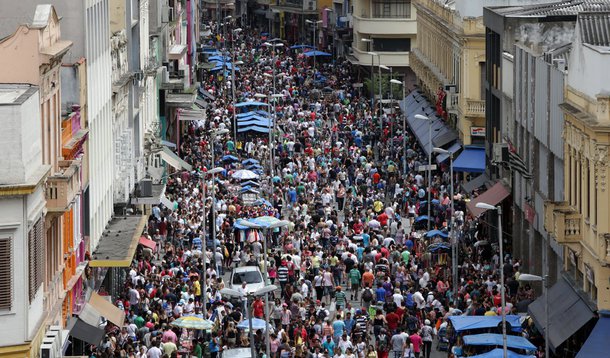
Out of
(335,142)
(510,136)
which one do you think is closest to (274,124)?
(335,142)

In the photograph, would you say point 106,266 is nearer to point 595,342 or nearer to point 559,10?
point 595,342

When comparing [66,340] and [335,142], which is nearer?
[66,340]

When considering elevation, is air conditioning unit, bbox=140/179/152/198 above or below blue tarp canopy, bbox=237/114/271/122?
above

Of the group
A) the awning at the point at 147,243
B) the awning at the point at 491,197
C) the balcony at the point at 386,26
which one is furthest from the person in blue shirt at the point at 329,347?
the balcony at the point at 386,26

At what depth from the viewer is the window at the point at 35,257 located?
1531 inches

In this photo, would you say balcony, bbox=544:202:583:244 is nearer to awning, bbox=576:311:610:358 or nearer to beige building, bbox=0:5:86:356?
awning, bbox=576:311:610:358

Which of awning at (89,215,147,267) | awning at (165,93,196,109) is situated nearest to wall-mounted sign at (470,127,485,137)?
awning at (165,93,196,109)

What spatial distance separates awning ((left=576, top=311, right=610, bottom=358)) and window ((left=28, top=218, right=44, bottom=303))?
42.4 feet

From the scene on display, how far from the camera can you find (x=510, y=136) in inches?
2685

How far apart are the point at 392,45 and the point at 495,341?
282 feet

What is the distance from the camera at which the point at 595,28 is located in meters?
51.2

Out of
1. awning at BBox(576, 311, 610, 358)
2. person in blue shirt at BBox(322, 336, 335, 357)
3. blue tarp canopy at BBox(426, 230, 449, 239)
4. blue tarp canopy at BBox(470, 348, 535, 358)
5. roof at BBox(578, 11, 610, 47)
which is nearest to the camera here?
awning at BBox(576, 311, 610, 358)

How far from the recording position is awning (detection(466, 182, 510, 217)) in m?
68.1

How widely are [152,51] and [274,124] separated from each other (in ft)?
64.8
